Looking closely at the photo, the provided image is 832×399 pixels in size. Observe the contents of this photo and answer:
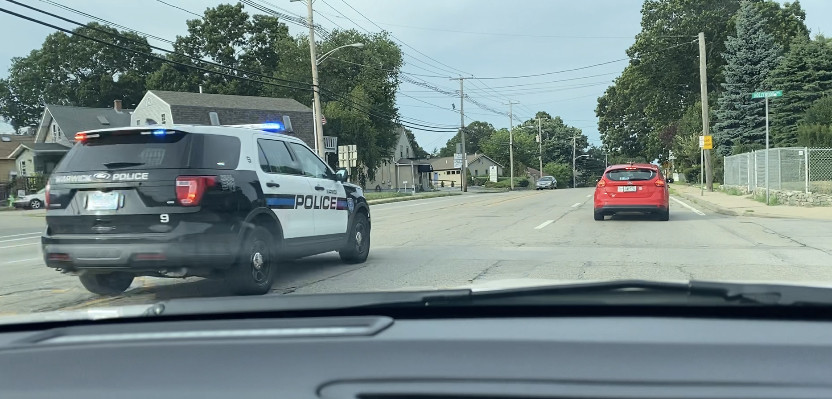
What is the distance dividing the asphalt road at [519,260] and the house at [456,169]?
7983cm

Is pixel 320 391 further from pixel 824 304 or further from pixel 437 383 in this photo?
pixel 824 304

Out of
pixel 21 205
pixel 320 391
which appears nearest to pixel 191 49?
pixel 21 205

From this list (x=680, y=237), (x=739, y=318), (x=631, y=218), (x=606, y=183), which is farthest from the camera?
(x=631, y=218)

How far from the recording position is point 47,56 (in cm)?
7681

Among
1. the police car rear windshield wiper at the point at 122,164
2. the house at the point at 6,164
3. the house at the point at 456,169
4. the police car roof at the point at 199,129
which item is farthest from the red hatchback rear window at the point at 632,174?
the house at the point at 456,169

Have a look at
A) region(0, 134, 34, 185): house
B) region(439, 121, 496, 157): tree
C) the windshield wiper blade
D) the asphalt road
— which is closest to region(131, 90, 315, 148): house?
region(0, 134, 34, 185): house

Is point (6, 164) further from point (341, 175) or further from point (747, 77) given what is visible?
point (747, 77)

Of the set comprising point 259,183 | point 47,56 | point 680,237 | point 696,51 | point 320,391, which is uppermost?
point 47,56

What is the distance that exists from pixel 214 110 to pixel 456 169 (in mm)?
50993

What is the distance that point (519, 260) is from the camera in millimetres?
9836

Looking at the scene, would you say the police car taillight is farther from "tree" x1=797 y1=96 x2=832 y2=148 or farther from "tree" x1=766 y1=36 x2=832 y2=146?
"tree" x1=766 y1=36 x2=832 y2=146

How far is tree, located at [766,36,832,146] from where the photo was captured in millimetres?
32981

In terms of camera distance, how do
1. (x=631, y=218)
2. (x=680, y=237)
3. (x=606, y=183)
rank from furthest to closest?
1. (x=631, y=218)
2. (x=606, y=183)
3. (x=680, y=237)

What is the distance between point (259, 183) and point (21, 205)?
117 feet
